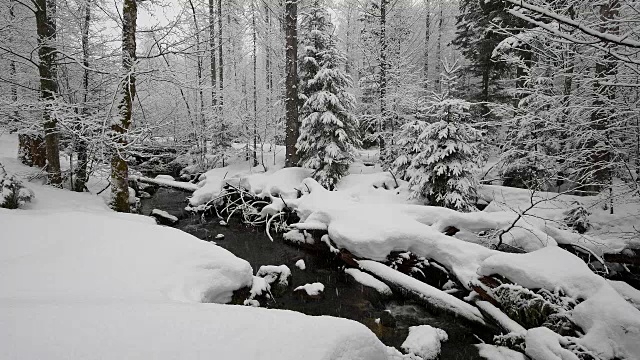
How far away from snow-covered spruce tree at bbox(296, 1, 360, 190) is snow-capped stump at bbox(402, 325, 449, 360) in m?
7.85

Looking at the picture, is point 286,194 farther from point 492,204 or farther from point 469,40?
point 469,40

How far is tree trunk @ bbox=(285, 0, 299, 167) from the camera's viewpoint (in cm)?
1371

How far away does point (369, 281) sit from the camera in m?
7.16

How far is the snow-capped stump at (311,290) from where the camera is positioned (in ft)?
22.5

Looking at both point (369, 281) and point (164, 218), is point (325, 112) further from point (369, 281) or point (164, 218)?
point (369, 281)

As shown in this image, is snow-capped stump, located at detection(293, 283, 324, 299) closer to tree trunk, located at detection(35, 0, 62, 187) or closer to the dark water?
the dark water

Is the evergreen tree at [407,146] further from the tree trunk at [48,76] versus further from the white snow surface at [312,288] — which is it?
the tree trunk at [48,76]

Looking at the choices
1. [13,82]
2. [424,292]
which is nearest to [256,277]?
[424,292]

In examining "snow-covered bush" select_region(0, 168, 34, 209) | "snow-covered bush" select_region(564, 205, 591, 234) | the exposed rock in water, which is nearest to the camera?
the exposed rock in water

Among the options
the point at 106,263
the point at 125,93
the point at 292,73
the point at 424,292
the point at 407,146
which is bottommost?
the point at 424,292

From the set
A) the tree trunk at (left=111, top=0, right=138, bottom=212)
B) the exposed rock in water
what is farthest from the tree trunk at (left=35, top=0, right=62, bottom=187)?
the exposed rock in water

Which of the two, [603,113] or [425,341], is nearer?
[425,341]

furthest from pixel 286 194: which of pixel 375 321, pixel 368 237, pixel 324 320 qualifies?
pixel 324 320

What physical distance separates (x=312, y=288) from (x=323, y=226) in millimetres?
2054
